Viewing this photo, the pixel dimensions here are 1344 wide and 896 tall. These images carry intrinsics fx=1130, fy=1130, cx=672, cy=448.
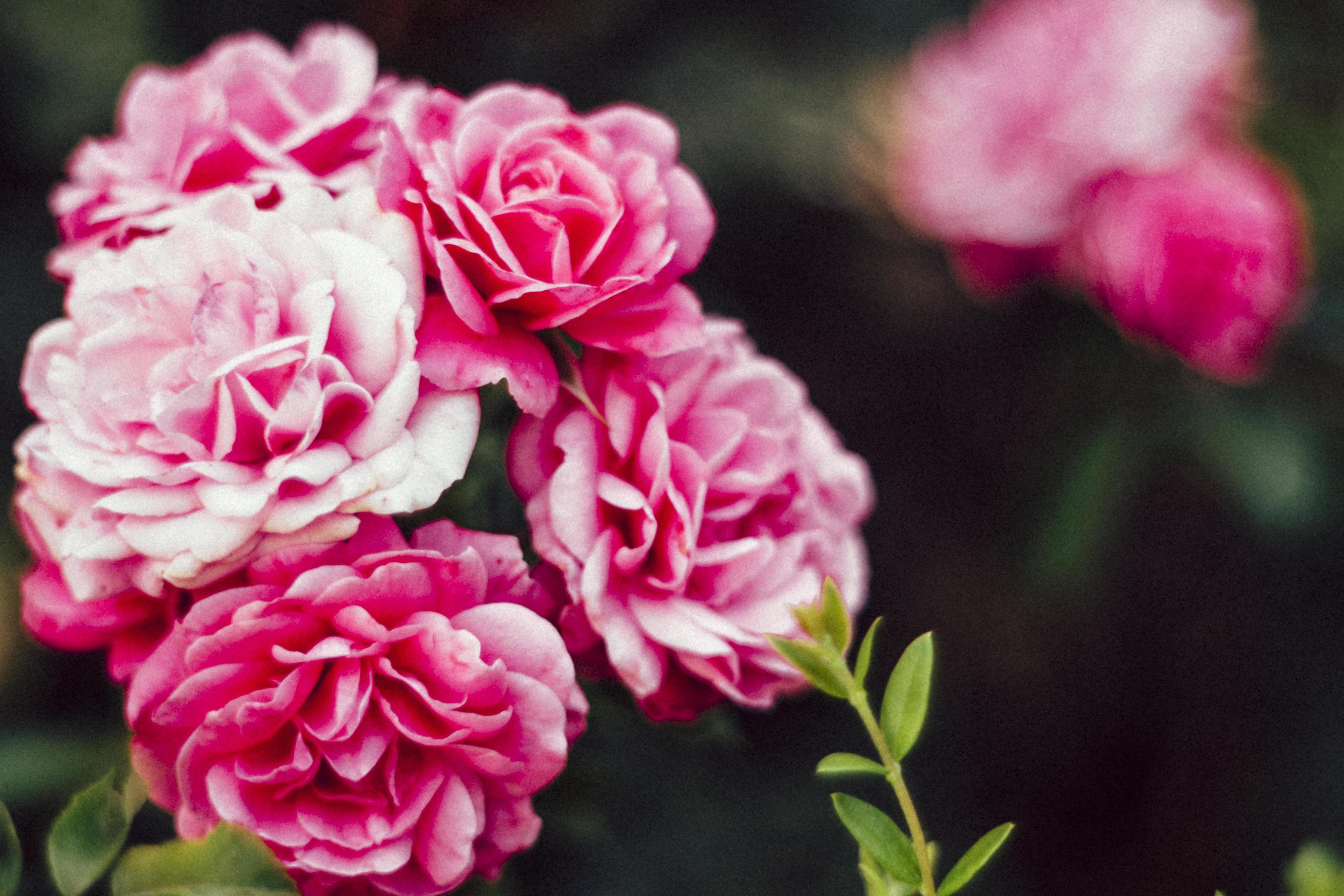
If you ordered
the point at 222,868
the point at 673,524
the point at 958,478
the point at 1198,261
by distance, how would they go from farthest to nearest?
the point at 958,478 < the point at 1198,261 < the point at 673,524 < the point at 222,868

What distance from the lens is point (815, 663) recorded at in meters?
0.41

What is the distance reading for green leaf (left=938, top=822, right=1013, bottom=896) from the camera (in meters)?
0.41

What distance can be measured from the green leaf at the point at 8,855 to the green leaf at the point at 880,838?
0.31 m

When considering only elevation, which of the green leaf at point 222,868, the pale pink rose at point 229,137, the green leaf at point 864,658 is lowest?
the green leaf at point 222,868

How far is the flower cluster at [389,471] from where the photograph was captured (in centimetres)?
44

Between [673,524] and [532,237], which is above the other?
[532,237]

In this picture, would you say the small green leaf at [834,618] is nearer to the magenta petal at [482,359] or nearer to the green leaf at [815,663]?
the green leaf at [815,663]

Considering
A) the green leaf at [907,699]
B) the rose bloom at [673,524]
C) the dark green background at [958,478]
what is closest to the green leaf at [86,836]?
the rose bloom at [673,524]

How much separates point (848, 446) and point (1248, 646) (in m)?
0.57

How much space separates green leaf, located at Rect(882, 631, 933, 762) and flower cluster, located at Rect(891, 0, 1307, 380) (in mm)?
668

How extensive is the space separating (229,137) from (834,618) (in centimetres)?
37

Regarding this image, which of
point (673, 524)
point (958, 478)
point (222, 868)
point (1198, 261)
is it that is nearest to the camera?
point (222, 868)

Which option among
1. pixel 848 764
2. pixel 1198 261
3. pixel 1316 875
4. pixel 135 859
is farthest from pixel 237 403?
pixel 1198 261

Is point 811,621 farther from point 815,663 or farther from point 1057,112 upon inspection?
point 1057,112
